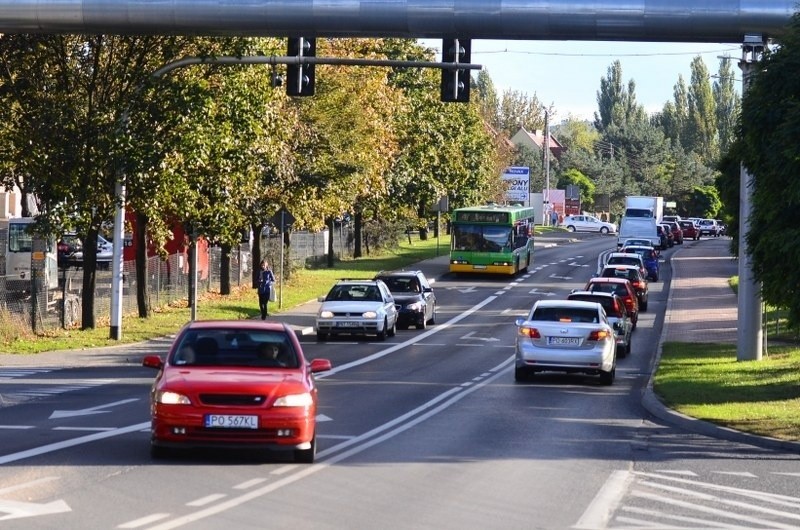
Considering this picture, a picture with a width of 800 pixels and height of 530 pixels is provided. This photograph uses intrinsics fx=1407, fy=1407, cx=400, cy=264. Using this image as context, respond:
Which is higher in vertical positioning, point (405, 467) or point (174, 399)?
point (174, 399)

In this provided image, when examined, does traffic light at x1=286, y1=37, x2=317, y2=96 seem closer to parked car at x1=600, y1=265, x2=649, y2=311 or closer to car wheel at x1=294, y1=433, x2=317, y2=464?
car wheel at x1=294, y1=433, x2=317, y2=464

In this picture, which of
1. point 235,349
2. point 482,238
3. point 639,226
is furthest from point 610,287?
point 639,226

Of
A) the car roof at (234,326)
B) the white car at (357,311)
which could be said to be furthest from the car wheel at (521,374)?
the car roof at (234,326)

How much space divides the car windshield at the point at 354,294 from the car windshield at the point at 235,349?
22353 millimetres

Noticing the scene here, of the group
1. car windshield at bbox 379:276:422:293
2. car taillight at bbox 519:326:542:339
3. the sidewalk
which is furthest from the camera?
car windshield at bbox 379:276:422:293

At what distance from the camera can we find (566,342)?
2658cm

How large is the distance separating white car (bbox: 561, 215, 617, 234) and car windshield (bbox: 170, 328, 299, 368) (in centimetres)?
10216

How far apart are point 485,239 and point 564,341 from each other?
1414 inches

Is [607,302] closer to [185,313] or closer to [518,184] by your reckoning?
[185,313]

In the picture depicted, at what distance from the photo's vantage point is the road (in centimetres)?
1170

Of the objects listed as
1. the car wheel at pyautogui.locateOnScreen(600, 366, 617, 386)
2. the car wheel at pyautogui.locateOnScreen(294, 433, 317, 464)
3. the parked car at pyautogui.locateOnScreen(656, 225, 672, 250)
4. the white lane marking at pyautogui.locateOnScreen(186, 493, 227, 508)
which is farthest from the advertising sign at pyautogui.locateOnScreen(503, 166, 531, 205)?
the white lane marking at pyautogui.locateOnScreen(186, 493, 227, 508)

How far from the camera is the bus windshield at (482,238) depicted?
203 ft

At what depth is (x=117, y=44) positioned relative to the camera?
34281 mm

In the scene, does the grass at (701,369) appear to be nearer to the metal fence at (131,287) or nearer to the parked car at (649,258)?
the metal fence at (131,287)
